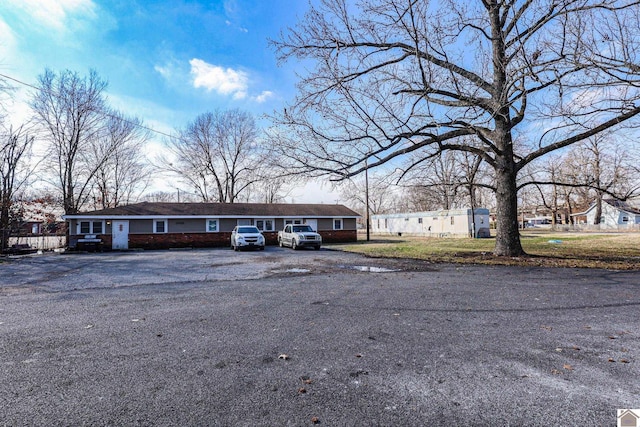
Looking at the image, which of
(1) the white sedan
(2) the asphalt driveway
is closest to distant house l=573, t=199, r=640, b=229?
(1) the white sedan

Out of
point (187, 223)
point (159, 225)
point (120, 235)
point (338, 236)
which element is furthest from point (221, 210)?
point (338, 236)

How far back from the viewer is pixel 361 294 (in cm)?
633

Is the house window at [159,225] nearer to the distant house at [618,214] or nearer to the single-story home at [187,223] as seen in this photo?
the single-story home at [187,223]

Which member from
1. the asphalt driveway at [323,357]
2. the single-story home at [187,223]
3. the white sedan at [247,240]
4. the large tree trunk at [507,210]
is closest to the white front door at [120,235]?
the single-story home at [187,223]

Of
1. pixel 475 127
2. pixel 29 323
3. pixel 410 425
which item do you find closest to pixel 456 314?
pixel 410 425

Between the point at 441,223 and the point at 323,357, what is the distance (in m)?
34.0

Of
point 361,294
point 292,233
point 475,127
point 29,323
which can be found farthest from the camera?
point 292,233

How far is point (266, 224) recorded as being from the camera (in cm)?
2719

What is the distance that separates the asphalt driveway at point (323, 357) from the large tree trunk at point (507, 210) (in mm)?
5590

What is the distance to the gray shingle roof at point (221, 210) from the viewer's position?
23.4 meters

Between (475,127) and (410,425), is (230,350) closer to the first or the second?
(410,425)

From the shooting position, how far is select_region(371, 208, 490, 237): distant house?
3103 cm

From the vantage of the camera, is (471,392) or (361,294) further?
(361,294)

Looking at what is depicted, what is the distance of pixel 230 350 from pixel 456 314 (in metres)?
3.27
